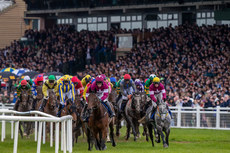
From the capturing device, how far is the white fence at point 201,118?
20500 millimetres

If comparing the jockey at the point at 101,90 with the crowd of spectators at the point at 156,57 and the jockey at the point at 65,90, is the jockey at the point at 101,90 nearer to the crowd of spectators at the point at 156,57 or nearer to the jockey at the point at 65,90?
the jockey at the point at 65,90

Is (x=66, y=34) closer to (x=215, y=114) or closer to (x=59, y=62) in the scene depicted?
(x=59, y=62)

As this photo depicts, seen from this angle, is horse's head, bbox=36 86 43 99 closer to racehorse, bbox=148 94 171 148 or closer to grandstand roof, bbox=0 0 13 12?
racehorse, bbox=148 94 171 148

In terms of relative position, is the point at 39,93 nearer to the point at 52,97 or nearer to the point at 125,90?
the point at 52,97

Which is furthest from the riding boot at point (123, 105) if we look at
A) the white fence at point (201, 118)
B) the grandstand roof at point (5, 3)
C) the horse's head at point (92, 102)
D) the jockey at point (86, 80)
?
the grandstand roof at point (5, 3)

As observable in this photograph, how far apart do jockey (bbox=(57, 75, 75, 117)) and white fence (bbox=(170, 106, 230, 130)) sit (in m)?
8.18

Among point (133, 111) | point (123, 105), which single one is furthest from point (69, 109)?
point (123, 105)

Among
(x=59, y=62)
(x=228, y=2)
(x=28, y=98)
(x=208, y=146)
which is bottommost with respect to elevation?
(x=208, y=146)

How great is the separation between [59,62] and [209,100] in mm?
13767

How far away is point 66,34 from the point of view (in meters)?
35.3

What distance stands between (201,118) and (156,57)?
7432 mm

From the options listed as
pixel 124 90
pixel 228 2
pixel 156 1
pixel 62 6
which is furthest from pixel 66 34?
pixel 124 90

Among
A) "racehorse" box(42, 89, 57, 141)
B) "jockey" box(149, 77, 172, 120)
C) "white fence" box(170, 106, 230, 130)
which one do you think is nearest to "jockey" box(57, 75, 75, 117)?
"racehorse" box(42, 89, 57, 141)

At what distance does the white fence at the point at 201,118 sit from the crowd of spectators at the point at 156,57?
331mm
